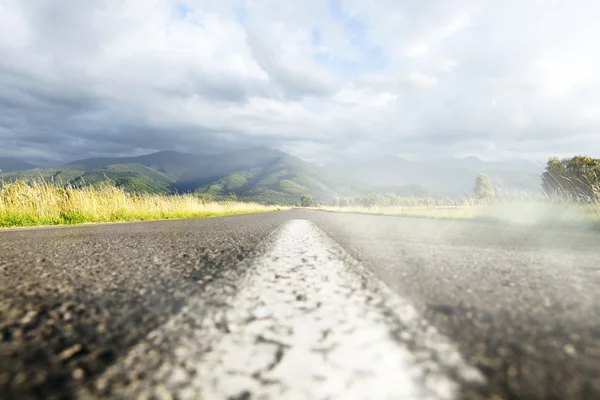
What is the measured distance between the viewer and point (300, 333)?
122cm

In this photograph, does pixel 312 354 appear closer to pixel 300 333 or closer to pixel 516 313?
pixel 300 333

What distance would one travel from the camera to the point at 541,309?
157 cm

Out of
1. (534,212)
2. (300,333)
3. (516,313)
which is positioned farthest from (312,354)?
→ (534,212)

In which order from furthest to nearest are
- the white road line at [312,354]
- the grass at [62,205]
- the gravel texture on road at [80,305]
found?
1. the grass at [62,205]
2. the gravel texture on road at [80,305]
3. the white road line at [312,354]

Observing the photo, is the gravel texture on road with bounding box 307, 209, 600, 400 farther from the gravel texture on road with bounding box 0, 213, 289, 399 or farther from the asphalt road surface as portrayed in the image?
the gravel texture on road with bounding box 0, 213, 289, 399

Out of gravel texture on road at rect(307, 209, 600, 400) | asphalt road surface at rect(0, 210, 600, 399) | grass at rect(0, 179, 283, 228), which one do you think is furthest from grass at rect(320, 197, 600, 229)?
grass at rect(0, 179, 283, 228)

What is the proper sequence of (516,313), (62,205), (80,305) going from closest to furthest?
(516,313)
(80,305)
(62,205)

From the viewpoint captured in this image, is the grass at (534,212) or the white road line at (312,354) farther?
the grass at (534,212)

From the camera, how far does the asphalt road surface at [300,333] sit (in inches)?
35.0

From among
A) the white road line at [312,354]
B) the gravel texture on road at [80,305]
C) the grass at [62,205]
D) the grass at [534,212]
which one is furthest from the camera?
the grass at [534,212]

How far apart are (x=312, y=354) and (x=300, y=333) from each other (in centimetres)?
18

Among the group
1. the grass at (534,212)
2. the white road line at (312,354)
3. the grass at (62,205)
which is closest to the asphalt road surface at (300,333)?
the white road line at (312,354)

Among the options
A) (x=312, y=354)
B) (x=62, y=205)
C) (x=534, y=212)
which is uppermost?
(x=62, y=205)

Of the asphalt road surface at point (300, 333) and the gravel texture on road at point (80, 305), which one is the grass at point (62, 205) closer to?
the gravel texture on road at point (80, 305)
